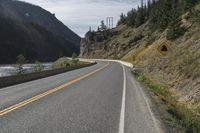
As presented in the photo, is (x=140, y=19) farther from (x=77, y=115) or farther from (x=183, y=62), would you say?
(x=77, y=115)

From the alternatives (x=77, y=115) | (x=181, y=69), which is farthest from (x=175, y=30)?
(x=77, y=115)

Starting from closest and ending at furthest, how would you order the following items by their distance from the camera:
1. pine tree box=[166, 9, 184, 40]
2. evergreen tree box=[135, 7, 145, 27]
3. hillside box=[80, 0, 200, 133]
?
hillside box=[80, 0, 200, 133], pine tree box=[166, 9, 184, 40], evergreen tree box=[135, 7, 145, 27]

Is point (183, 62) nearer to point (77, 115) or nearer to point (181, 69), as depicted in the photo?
point (181, 69)

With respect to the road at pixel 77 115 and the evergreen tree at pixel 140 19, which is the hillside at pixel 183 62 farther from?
the evergreen tree at pixel 140 19

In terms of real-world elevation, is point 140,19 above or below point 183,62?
above

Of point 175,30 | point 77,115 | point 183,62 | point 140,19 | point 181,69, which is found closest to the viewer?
point 77,115

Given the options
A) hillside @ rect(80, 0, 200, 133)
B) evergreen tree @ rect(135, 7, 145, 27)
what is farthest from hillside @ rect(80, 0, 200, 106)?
evergreen tree @ rect(135, 7, 145, 27)

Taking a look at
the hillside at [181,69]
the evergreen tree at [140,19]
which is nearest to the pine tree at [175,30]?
the hillside at [181,69]

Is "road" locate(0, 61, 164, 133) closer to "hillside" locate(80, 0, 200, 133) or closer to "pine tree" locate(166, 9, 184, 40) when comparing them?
"hillside" locate(80, 0, 200, 133)

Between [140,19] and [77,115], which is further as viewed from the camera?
[140,19]

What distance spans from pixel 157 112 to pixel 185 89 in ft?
39.3

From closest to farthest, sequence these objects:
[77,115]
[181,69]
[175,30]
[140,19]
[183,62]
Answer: [77,115] < [181,69] < [183,62] < [175,30] < [140,19]

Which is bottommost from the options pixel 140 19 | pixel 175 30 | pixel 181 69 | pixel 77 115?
pixel 77 115

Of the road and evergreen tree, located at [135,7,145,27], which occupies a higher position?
evergreen tree, located at [135,7,145,27]
